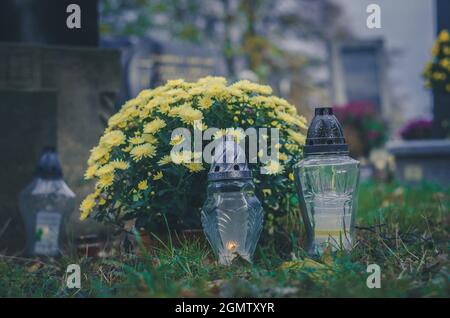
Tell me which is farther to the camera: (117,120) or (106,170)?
(117,120)

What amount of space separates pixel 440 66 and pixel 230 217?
245 inches

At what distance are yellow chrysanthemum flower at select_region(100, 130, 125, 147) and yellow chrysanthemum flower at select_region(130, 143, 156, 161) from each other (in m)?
0.19

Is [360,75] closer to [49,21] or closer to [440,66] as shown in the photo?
[440,66]

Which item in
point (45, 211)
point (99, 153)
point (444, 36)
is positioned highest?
point (444, 36)

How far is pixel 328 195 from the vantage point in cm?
360

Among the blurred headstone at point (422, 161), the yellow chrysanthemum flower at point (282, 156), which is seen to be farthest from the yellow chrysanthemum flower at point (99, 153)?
the blurred headstone at point (422, 161)

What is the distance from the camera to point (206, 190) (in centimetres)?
371

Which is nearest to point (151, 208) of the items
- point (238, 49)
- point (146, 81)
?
point (146, 81)

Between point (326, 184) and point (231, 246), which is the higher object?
point (326, 184)

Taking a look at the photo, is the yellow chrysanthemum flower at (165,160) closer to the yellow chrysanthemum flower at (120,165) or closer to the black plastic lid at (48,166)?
the yellow chrysanthemum flower at (120,165)

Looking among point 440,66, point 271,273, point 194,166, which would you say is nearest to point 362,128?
point 440,66

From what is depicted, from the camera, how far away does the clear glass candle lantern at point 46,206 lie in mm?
4551

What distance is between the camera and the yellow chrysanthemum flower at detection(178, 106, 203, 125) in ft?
11.8
